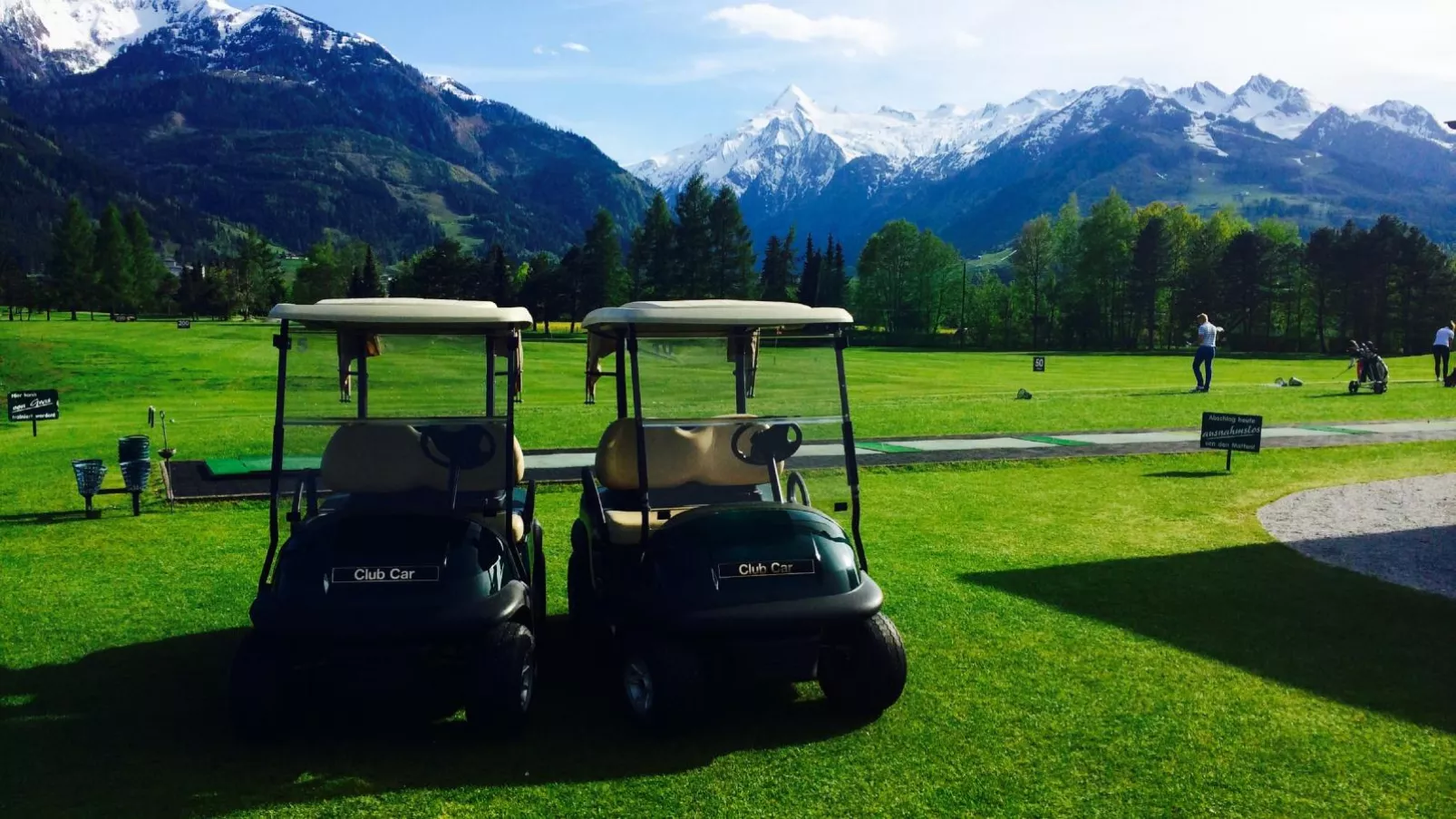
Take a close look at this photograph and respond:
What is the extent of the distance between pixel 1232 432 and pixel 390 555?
14.2 meters

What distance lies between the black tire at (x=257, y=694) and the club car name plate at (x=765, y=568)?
8.02 ft

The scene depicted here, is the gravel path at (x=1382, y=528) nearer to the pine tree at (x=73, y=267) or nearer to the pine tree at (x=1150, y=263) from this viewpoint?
the pine tree at (x=1150, y=263)

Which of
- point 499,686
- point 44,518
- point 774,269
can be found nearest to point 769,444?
point 499,686

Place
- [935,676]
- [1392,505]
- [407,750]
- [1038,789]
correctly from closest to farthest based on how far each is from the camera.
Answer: [1038,789]
[407,750]
[935,676]
[1392,505]

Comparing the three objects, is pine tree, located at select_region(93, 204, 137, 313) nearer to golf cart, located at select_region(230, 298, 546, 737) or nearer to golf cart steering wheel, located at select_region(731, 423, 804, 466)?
golf cart, located at select_region(230, 298, 546, 737)

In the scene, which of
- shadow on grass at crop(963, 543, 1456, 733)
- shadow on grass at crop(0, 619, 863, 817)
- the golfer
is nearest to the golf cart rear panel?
shadow on grass at crop(0, 619, 863, 817)

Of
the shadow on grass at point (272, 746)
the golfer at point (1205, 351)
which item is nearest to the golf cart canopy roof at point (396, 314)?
the shadow on grass at point (272, 746)

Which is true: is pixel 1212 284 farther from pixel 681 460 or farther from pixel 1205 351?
pixel 681 460

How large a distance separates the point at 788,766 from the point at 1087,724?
74.1 inches

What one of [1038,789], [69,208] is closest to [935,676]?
[1038,789]

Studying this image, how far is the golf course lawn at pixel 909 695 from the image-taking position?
4.90 metres

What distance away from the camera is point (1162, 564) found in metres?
9.95

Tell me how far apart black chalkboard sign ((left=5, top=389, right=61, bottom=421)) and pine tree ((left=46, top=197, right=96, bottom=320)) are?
10326 centimetres

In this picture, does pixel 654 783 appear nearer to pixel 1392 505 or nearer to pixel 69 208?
pixel 1392 505
